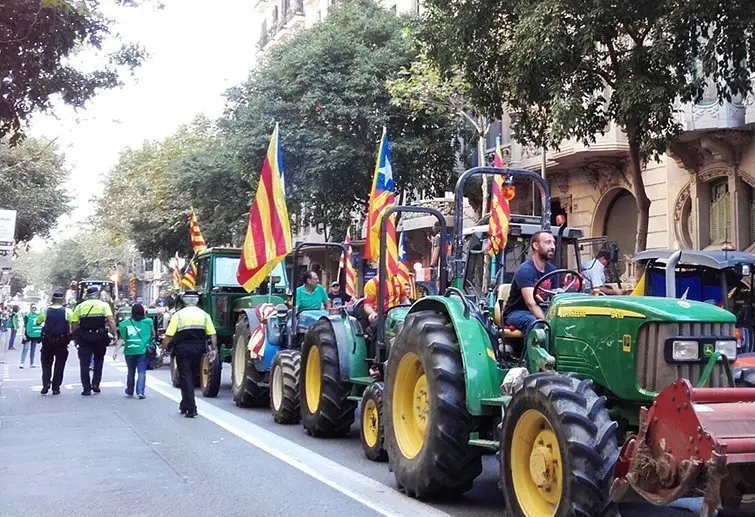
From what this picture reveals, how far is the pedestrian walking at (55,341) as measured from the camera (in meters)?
15.4

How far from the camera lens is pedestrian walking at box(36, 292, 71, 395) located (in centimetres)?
1536

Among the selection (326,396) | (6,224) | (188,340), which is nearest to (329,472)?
(326,396)

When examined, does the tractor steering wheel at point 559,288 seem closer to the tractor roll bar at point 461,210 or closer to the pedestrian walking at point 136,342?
the tractor roll bar at point 461,210

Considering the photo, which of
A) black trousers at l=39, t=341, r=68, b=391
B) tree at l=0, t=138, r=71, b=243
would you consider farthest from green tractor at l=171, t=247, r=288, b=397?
tree at l=0, t=138, r=71, b=243

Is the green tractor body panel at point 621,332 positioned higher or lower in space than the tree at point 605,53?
lower

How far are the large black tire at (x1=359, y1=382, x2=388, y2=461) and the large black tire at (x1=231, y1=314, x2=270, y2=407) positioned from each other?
4249mm

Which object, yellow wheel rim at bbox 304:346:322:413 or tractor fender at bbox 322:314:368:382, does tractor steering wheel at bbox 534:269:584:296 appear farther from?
yellow wheel rim at bbox 304:346:322:413

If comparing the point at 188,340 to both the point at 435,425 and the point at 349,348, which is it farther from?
the point at 435,425

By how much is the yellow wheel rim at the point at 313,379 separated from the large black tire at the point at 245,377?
7.88 ft

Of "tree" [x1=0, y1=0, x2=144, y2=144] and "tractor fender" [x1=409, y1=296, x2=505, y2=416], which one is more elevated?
"tree" [x1=0, y1=0, x2=144, y2=144]

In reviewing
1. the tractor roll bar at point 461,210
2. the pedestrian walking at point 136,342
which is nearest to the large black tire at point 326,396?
the tractor roll bar at point 461,210

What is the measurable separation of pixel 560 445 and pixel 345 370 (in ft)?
16.1

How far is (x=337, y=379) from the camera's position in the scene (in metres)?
9.81

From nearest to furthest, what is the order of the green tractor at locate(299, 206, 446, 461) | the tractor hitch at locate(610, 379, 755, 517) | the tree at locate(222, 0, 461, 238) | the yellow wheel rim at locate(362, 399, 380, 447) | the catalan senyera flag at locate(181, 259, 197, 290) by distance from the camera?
the tractor hitch at locate(610, 379, 755, 517)
the yellow wheel rim at locate(362, 399, 380, 447)
the green tractor at locate(299, 206, 446, 461)
the catalan senyera flag at locate(181, 259, 197, 290)
the tree at locate(222, 0, 461, 238)
